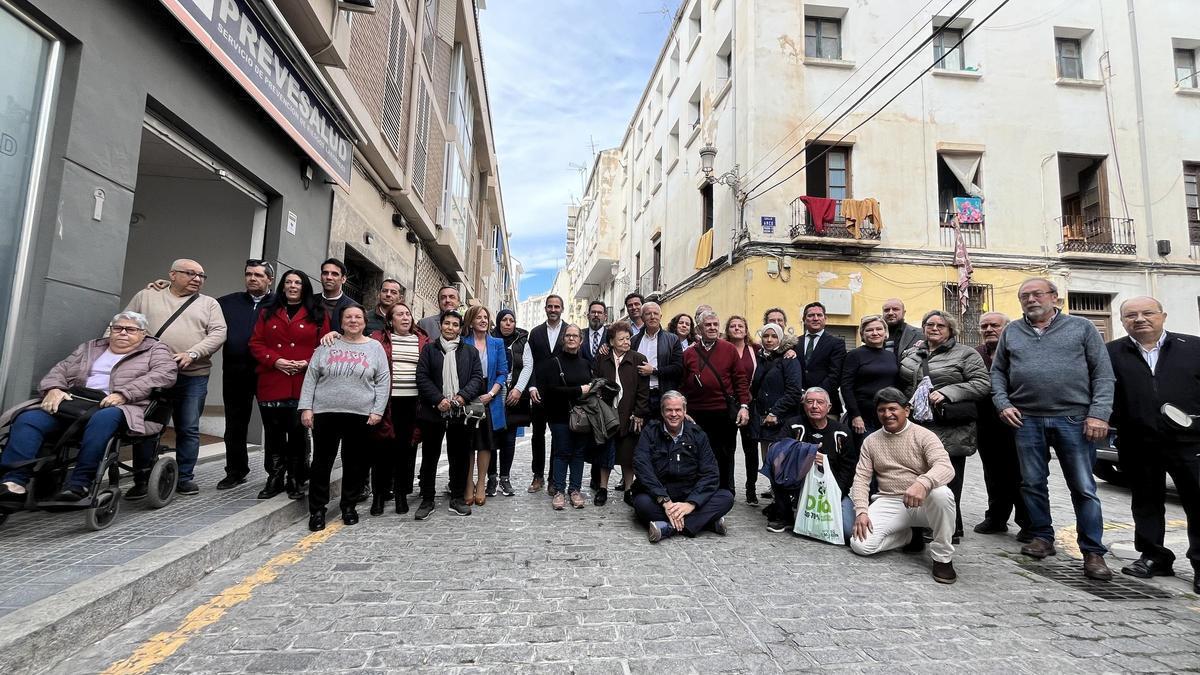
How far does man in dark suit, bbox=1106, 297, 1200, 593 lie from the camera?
3.46 meters

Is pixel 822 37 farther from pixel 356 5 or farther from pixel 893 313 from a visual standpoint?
pixel 893 313

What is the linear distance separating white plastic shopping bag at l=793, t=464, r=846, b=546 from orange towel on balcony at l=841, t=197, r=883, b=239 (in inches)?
442

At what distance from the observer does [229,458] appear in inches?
187

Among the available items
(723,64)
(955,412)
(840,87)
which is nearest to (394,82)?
(723,64)

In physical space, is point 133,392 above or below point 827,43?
below

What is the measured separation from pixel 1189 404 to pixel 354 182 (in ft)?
34.4

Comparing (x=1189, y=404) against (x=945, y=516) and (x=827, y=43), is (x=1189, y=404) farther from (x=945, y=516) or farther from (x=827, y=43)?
(x=827, y=43)

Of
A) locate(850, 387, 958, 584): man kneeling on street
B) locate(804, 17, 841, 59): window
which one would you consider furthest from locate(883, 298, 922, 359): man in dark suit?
locate(804, 17, 841, 59): window

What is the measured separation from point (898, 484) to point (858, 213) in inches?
463

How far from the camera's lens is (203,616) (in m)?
2.63

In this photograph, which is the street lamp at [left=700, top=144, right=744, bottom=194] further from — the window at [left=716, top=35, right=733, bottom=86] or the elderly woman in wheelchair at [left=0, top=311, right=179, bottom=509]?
the elderly woman in wheelchair at [left=0, top=311, right=179, bottom=509]

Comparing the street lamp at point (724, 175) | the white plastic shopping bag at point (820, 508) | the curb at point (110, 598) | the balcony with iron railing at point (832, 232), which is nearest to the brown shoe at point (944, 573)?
the white plastic shopping bag at point (820, 508)

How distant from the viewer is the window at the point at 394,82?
33.9 feet

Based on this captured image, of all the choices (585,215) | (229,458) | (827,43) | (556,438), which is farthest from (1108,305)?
(585,215)
